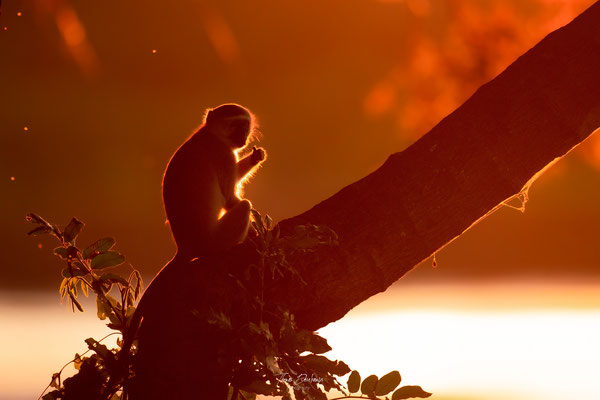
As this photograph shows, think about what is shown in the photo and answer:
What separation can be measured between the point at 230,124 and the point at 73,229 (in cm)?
177

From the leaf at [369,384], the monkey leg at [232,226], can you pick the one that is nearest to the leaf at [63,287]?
the monkey leg at [232,226]

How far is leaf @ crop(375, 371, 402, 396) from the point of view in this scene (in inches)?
118

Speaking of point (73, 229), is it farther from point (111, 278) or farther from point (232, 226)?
point (232, 226)

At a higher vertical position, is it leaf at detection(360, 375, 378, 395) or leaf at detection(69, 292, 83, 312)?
leaf at detection(69, 292, 83, 312)

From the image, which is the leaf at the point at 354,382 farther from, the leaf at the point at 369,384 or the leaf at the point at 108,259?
the leaf at the point at 108,259

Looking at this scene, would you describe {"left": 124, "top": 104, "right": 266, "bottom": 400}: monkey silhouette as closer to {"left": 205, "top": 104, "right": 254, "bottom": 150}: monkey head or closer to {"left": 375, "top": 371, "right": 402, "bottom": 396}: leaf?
{"left": 205, "top": 104, "right": 254, "bottom": 150}: monkey head

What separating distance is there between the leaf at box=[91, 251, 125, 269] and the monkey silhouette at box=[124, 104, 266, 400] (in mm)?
215

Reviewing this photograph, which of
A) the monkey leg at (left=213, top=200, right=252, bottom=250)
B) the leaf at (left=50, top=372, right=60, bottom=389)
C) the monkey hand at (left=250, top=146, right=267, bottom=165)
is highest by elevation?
the monkey hand at (left=250, top=146, right=267, bottom=165)

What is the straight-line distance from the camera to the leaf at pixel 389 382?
301 centimetres

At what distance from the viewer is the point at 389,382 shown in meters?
3.01

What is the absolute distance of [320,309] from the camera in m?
2.93

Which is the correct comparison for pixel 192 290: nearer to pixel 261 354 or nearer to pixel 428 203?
pixel 261 354

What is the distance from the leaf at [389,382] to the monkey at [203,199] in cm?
110

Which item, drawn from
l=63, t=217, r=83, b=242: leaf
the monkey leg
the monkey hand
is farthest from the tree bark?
the monkey hand
